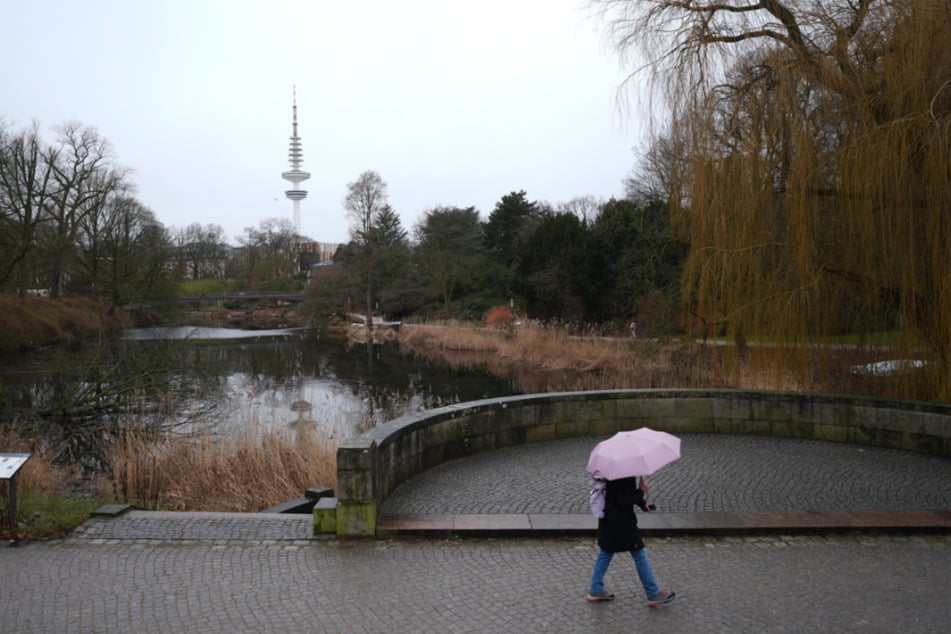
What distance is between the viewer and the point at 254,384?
75.5 feet

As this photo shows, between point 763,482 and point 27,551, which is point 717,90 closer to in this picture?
point 763,482

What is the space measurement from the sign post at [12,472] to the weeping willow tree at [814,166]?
8.12 meters

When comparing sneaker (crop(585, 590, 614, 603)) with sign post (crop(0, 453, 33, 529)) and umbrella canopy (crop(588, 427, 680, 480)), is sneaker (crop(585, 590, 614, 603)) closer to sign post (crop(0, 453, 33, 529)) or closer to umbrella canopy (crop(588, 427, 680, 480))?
umbrella canopy (crop(588, 427, 680, 480))

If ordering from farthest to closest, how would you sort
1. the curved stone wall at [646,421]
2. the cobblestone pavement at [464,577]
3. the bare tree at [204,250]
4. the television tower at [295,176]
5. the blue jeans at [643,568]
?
1. the television tower at [295,176]
2. the bare tree at [204,250]
3. the curved stone wall at [646,421]
4. the blue jeans at [643,568]
5. the cobblestone pavement at [464,577]

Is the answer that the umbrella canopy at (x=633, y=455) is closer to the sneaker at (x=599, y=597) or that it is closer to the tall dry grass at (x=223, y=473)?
the sneaker at (x=599, y=597)

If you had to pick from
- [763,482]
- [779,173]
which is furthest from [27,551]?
[779,173]

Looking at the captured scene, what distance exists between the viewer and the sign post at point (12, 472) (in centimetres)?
615

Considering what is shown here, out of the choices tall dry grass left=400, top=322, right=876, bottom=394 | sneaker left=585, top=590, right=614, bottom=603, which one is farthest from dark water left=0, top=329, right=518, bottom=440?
sneaker left=585, top=590, right=614, bottom=603

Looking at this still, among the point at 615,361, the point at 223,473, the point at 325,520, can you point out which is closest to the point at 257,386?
the point at 615,361

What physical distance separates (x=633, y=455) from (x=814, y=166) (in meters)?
6.33

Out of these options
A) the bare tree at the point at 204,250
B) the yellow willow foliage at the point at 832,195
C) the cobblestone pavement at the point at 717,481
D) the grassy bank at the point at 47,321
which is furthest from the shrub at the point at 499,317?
the bare tree at the point at 204,250

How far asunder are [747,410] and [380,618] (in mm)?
7410

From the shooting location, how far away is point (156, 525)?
21.5ft

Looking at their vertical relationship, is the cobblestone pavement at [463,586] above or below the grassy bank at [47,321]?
below
